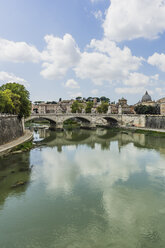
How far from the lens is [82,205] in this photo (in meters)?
12.3

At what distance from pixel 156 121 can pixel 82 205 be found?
49.3 m

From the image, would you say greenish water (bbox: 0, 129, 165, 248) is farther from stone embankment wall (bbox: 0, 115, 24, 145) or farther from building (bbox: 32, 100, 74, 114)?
building (bbox: 32, 100, 74, 114)

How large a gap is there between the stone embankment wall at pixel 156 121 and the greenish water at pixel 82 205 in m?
34.5

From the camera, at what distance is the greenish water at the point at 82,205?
9.20m

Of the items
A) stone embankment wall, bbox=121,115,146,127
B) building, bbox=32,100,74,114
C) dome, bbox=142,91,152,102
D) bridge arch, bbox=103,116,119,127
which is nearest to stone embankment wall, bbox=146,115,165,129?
stone embankment wall, bbox=121,115,146,127

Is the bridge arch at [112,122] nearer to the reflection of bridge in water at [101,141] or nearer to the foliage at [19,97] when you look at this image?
the reflection of bridge in water at [101,141]

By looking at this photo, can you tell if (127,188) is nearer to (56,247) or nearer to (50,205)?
(50,205)

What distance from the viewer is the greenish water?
362 inches

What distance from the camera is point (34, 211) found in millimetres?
11742

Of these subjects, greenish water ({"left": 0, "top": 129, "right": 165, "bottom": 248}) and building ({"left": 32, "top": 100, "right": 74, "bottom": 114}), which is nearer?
greenish water ({"left": 0, "top": 129, "right": 165, "bottom": 248})

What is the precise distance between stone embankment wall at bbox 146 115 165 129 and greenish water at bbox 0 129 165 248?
34.5 m

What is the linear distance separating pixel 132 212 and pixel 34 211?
20.1 ft

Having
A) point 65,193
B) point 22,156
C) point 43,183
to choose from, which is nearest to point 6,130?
point 22,156

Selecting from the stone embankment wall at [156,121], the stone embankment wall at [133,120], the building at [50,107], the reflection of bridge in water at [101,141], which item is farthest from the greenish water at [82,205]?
the building at [50,107]
